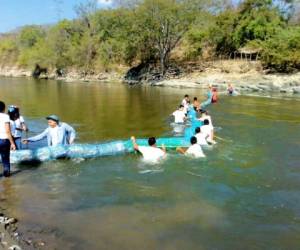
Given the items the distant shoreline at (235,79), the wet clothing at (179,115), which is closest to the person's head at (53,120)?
the wet clothing at (179,115)

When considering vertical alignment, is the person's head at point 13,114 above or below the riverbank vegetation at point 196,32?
below

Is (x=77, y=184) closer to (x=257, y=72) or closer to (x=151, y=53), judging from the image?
(x=257, y=72)

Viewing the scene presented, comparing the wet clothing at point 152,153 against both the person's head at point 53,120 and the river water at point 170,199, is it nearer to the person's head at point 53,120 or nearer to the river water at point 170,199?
the river water at point 170,199

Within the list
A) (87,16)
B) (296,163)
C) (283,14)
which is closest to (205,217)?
(296,163)

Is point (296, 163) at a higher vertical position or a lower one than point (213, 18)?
lower

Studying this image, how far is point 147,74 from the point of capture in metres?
59.9

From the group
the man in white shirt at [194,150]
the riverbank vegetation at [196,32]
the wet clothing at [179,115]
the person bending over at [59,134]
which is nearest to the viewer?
the person bending over at [59,134]

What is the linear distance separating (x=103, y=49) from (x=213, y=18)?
68.9 ft

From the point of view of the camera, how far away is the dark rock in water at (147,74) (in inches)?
2239

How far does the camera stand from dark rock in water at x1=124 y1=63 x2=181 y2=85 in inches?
2239

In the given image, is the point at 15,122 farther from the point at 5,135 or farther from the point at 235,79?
the point at 235,79

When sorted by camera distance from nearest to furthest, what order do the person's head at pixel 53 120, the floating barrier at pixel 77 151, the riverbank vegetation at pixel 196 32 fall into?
the person's head at pixel 53 120 → the floating barrier at pixel 77 151 → the riverbank vegetation at pixel 196 32

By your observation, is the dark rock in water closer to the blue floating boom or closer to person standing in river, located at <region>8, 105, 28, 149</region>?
the blue floating boom

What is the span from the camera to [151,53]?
6222 cm
